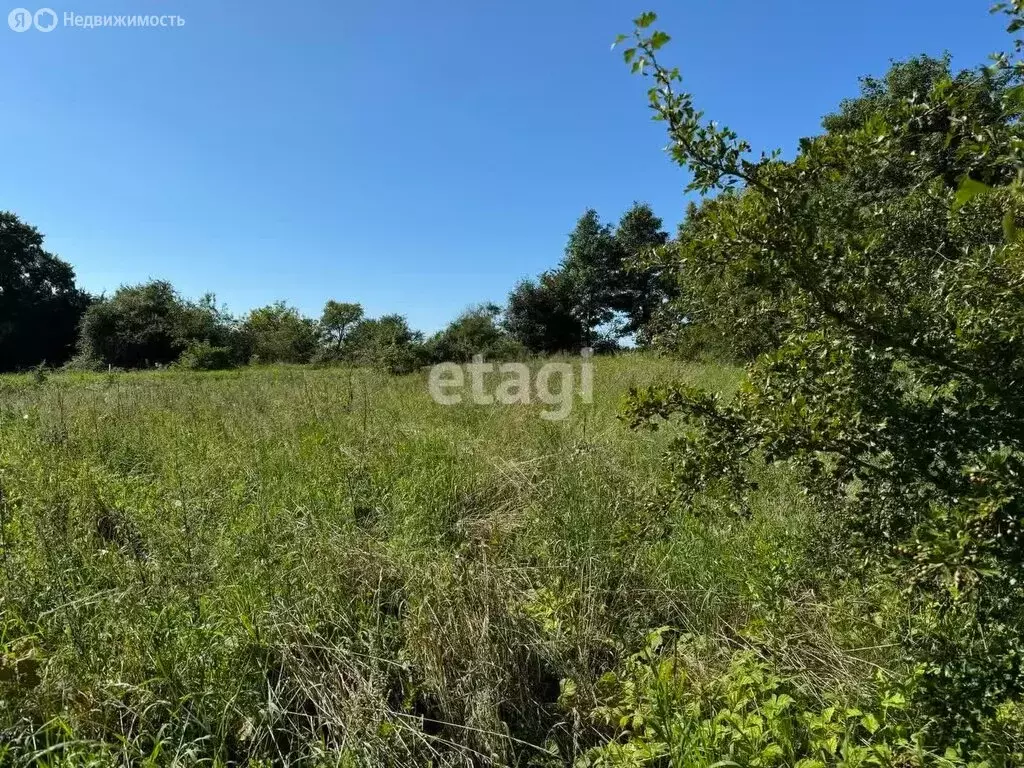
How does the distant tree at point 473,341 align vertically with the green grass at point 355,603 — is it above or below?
above

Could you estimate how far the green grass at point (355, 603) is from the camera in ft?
5.32

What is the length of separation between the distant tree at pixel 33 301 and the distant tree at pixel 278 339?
866 centimetres

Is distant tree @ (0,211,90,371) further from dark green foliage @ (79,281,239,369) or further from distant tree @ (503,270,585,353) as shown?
distant tree @ (503,270,585,353)

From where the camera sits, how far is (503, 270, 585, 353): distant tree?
20578mm

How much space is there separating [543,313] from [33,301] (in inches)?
1069

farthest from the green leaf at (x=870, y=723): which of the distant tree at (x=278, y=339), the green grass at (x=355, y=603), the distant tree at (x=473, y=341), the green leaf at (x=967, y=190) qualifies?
the distant tree at (x=278, y=339)

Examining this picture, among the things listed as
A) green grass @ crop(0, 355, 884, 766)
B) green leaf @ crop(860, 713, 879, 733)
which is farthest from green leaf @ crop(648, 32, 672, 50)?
green leaf @ crop(860, 713, 879, 733)

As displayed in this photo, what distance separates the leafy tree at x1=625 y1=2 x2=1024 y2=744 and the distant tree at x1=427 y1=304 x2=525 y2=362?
522 inches

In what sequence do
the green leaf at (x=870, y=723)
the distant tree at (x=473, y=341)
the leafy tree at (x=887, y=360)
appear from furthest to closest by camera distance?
the distant tree at (x=473, y=341) → the green leaf at (x=870, y=723) → the leafy tree at (x=887, y=360)

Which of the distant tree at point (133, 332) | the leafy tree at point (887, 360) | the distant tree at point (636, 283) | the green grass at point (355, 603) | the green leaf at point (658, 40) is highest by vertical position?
the distant tree at point (636, 283)

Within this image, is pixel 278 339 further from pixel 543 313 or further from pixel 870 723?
pixel 870 723

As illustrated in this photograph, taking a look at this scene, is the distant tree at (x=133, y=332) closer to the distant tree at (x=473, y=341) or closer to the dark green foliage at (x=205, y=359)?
the dark green foliage at (x=205, y=359)

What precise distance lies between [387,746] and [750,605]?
149cm

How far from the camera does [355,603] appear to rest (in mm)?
2180
